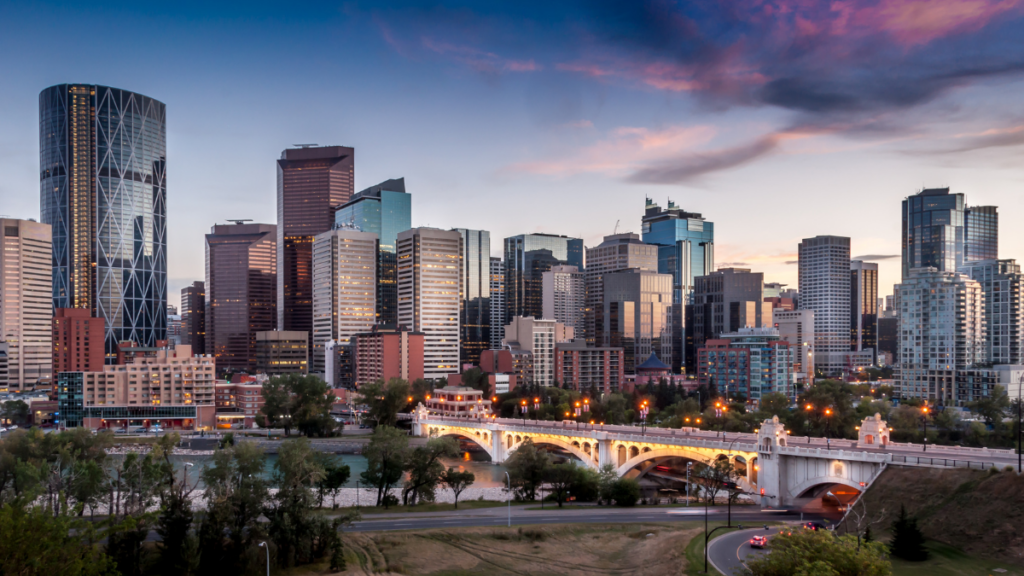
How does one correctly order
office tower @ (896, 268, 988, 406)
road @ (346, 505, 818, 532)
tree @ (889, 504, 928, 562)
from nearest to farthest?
tree @ (889, 504, 928, 562), road @ (346, 505, 818, 532), office tower @ (896, 268, 988, 406)

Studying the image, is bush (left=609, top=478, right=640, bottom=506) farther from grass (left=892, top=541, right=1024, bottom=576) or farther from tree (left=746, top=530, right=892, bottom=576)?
tree (left=746, top=530, right=892, bottom=576)

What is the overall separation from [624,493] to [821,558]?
1622 inches

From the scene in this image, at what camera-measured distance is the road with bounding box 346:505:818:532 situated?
233 ft

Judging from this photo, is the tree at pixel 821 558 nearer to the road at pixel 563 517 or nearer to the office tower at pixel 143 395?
the road at pixel 563 517

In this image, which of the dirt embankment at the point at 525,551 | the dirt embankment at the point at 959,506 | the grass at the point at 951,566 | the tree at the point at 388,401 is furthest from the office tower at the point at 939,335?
the dirt embankment at the point at 525,551

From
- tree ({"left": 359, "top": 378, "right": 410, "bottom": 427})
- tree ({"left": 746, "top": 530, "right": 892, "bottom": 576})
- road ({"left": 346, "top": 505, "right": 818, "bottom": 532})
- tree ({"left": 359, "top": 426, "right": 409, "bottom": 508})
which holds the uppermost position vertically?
tree ({"left": 746, "top": 530, "right": 892, "bottom": 576})

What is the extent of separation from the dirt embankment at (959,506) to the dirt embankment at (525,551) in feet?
53.1

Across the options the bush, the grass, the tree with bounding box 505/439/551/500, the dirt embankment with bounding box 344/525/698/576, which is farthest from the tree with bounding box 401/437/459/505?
the grass

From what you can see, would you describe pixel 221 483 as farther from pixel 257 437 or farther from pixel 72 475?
pixel 257 437

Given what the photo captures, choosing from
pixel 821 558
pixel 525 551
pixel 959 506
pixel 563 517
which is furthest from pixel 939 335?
pixel 821 558

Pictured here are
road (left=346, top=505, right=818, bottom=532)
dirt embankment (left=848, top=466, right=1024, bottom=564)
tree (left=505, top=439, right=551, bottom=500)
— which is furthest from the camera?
tree (left=505, top=439, right=551, bottom=500)

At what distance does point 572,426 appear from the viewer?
121188 mm

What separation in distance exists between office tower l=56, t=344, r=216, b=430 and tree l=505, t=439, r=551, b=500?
114503 mm

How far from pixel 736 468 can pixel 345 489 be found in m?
51.8
